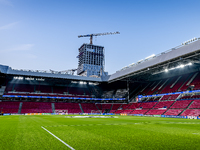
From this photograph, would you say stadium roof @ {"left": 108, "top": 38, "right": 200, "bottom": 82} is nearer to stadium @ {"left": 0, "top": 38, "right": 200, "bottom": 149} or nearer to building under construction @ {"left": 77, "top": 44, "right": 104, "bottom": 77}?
stadium @ {"left": 0, "top": 38, "right": 200, "bottom": 149}

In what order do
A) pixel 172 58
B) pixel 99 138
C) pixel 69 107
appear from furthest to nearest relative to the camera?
1. pixel 69 107
2. pixel 172 58
3. pixel 99 138

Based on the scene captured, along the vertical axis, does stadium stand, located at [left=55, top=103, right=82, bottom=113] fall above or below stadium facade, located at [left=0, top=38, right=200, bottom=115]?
below

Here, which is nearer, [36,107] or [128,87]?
[36,107]

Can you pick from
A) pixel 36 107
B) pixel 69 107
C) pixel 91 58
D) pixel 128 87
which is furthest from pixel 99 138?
pixel 91 58

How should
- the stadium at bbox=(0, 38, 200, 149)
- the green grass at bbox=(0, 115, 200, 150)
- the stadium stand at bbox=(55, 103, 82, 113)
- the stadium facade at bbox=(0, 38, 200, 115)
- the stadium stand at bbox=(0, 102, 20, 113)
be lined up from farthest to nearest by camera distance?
the stadium stand at bbox=(55, 103, 82, 113) < the stadium stand at bbox=(0, 102, 20, 113) < the stadium facade at bbox=(0, 38, 200, 115) < the stadium at bbox=(0, 38, 200, 149) < the green grass at bbox=(0, 115, 200, 150)

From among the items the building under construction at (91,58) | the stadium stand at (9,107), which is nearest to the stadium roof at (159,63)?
the stadium stand at (9,107)

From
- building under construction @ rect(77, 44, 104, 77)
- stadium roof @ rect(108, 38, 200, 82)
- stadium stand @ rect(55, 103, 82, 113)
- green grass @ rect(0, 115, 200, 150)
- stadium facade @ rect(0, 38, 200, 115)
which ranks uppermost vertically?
building under construction @ rect(77, 44, 104, 77)

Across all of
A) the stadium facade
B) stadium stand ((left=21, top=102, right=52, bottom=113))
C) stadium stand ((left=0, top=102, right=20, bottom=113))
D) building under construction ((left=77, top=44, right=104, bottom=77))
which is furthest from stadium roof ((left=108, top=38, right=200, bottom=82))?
building under construction ((left=77, top=44, right=104, bottom=77))

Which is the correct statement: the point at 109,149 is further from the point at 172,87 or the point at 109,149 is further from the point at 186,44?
the point at 172,87

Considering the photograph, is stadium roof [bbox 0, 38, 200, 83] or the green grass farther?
stadium roof [bbox 0, 38, 200, 83]

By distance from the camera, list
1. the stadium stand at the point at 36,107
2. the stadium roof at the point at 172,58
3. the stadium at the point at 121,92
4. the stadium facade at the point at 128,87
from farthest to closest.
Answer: the stadium stand at the point at 36,107 < the stadium facade at the point at 128,87 < the stadium at the point at 121,92 < the stadium roof at the point at 172,58

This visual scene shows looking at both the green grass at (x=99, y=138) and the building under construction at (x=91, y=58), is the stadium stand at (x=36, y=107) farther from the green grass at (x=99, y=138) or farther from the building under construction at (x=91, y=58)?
the building under construction at (x=91, y=58)

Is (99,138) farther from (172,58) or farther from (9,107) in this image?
(9,107)

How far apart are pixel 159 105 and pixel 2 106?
2059 inches
